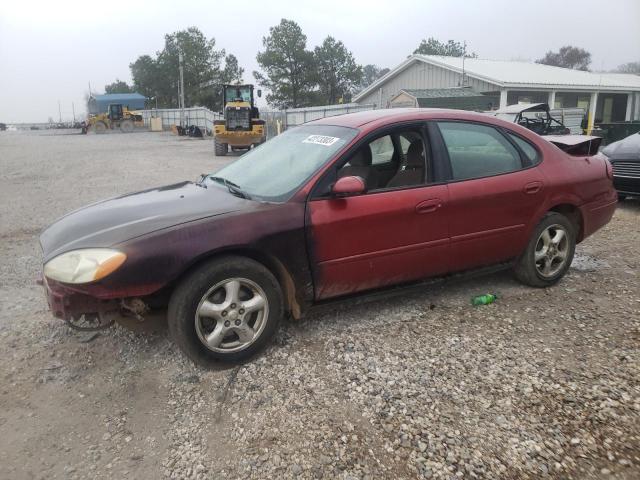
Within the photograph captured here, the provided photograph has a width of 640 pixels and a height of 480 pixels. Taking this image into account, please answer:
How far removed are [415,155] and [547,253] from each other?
1.47 meters

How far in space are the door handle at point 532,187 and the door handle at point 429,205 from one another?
2.86ft

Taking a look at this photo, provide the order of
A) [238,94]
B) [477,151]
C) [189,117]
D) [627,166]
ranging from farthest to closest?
[189,117] → [238,94] → [627,166] → [477,151]

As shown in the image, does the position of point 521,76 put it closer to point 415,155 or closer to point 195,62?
point 415,155

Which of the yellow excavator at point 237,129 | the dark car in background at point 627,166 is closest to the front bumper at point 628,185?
the dark car in background at point 627,166

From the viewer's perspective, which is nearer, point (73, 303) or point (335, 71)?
point (73, 303)

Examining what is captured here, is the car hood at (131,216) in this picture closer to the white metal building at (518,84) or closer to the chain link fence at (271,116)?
the chain link fence at (271,116)

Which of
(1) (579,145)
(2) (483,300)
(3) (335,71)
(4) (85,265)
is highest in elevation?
(3) (335,71)

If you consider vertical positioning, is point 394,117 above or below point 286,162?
above

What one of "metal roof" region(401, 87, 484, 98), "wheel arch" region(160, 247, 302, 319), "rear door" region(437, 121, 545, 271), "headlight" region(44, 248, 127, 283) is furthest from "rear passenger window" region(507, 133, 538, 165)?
"metal roof" region(401, 87, 484, 98)

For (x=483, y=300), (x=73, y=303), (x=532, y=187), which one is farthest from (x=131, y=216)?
(x=532, y=187)

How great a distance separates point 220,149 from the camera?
20.7 meters

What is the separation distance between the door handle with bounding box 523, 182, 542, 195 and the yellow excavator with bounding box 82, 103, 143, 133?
47.7m

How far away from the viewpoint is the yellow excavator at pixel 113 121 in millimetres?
45719

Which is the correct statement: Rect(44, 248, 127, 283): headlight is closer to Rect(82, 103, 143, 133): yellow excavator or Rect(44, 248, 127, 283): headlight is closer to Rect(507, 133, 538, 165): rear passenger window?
Rect(507, 133, 538, 165): rear passenger window
